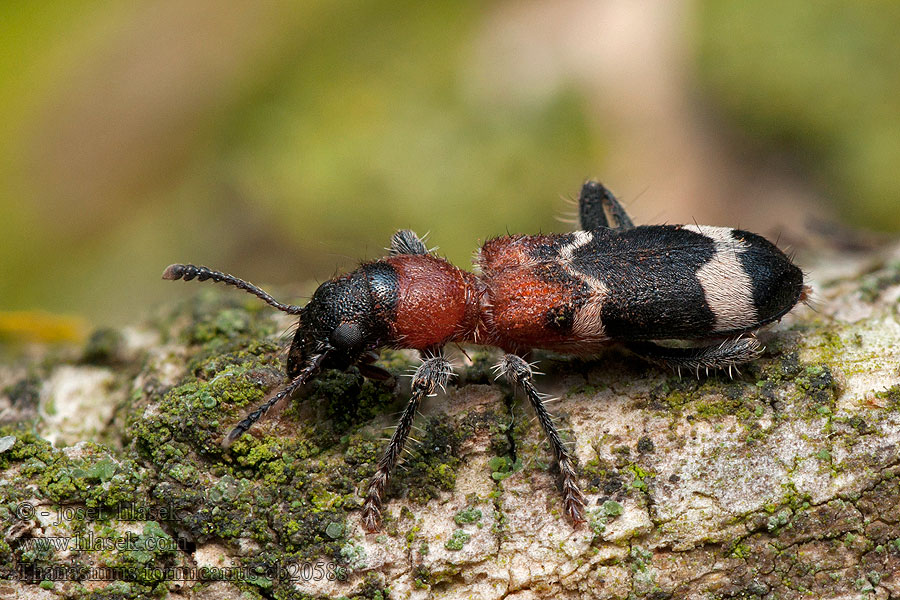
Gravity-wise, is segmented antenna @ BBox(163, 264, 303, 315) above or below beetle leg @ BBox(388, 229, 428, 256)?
below

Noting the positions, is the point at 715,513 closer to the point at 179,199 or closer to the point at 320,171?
the point at 320,171

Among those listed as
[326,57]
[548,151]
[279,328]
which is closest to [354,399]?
[279,328]

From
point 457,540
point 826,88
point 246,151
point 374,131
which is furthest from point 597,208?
point 246,151

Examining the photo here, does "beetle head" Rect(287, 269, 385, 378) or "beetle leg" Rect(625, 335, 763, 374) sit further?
"beetle leg" Rect(625, 335, 763, 374)

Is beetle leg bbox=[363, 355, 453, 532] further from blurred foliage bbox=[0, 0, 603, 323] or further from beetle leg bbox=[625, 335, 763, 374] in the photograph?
blurred foliage bbox=[0, 0, 603, 323]

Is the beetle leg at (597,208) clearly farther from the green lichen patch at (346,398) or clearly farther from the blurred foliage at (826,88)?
the blurred foliage at (826,88)

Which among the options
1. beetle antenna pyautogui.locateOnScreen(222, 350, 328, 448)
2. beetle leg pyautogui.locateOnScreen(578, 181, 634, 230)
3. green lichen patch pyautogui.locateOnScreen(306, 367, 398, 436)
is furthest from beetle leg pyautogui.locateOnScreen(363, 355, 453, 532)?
beetle leg pyautogui.locateOnScreen(578, 181, 634, 230)

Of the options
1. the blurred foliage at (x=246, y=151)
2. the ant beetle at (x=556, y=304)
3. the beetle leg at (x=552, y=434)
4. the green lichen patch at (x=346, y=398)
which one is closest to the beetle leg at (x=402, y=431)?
the ant beetle at (x=556, y=304)
